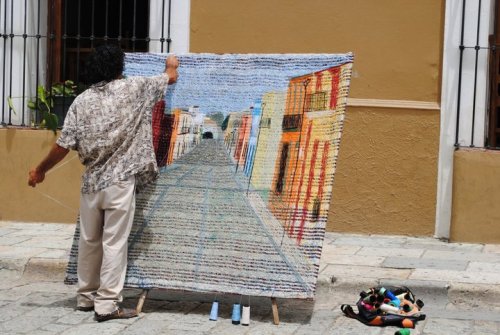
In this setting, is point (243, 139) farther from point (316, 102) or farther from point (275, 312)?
point (275, 312)

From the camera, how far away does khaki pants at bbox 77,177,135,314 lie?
6078mm

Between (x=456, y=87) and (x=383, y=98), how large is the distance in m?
0.66

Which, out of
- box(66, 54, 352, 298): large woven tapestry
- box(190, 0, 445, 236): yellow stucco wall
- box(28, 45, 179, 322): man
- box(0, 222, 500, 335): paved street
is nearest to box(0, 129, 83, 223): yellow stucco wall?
box(0, 222, 500, 335): paved street

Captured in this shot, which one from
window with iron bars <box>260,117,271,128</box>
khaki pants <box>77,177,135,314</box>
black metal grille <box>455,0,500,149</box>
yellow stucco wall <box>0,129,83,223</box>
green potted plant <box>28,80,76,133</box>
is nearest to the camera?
khaki pants <box>77,177,135,314</box>

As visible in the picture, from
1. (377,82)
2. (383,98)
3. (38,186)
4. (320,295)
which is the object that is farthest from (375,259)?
(38,186)

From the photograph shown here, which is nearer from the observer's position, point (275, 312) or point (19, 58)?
point (275, 312)

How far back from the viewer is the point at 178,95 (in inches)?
252

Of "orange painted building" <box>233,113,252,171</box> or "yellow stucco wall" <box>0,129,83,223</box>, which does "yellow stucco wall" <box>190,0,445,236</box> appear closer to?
"yellow stucco wall" <box>0,129,83,223</box>

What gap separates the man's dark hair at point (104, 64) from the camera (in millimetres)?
6113

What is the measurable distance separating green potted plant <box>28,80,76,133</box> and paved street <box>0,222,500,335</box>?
1.34 meters

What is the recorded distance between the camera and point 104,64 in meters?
6.11

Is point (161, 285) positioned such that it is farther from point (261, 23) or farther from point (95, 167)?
point (261, 23)

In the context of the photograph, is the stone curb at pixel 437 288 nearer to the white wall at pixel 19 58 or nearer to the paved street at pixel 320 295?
the paved street at pixel 320 295

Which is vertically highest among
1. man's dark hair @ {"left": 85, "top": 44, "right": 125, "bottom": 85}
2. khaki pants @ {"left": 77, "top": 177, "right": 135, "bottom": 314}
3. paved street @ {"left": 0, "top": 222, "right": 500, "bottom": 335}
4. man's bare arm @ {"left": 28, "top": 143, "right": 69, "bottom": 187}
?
man's dark hair @ {"left": 85, "top": 44, "right": 125, "bottom": 85}
